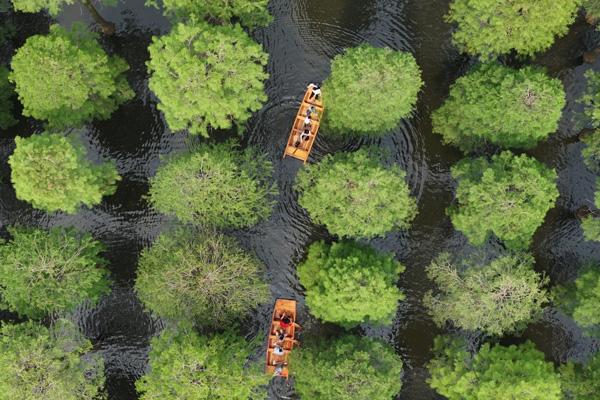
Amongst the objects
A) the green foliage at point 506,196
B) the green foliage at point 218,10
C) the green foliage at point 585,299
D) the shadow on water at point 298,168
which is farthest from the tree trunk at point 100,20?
the green foliage at point 585,299

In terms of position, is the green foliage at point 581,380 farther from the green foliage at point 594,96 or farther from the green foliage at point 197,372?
the green foliage at point 197,372

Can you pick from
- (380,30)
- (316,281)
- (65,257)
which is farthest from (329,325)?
(380,30)

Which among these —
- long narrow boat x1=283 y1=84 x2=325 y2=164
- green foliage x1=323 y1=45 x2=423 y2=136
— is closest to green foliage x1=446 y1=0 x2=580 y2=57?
green foliage x1=323 y1=45 x2=423 y2=136

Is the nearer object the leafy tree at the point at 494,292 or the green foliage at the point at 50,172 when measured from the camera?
the green foliage at the point at 50,172

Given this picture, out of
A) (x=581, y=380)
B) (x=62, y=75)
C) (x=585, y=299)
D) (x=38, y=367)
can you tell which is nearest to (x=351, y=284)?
(x=585, y=299)

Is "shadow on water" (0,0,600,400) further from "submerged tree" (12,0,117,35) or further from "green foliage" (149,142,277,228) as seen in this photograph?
"green foliage" (149,142,277,228)

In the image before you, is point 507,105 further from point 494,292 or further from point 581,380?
point 581,380
